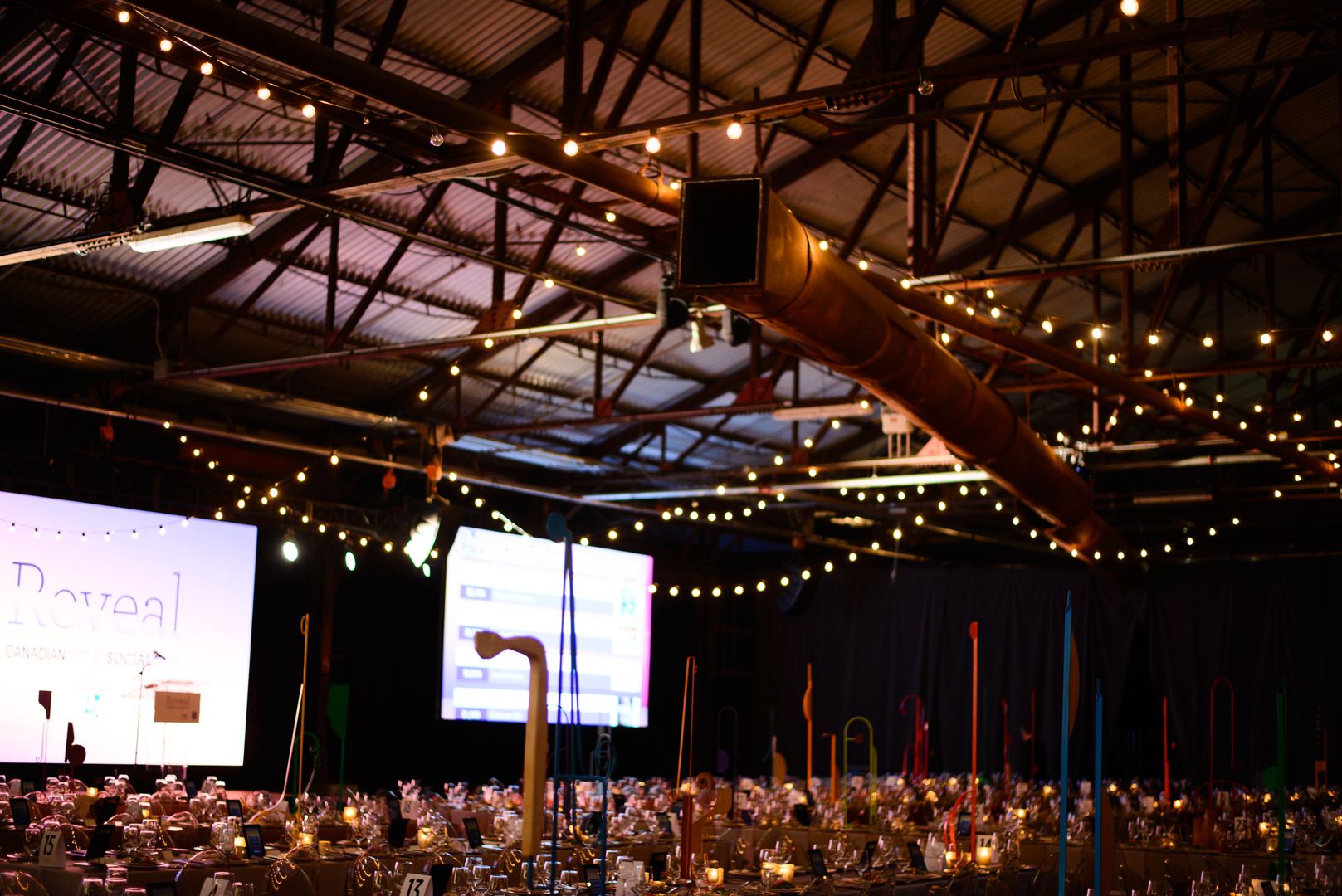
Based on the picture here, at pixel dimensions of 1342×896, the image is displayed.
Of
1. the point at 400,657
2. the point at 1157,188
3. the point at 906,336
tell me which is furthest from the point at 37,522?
the point at 1157,188

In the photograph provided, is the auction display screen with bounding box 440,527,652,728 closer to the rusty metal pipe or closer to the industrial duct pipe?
the rusty metal pipe

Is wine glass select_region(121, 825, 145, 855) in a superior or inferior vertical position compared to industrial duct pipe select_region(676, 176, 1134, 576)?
inferior

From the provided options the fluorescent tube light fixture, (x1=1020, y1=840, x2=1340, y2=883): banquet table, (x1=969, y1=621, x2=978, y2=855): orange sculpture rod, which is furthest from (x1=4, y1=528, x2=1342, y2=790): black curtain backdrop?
the fluorescent tube light fixture

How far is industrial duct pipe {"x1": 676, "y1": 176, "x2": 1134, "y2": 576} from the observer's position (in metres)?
4.59

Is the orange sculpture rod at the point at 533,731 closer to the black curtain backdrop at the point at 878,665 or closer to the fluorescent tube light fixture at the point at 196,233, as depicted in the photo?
the fluorescent tube light fixture at the point at 196,233

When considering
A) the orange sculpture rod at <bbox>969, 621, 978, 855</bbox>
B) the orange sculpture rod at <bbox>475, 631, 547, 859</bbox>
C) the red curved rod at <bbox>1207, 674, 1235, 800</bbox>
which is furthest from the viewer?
the red curved rod at <bbox>1207, 674, 1235, 800</bbox>

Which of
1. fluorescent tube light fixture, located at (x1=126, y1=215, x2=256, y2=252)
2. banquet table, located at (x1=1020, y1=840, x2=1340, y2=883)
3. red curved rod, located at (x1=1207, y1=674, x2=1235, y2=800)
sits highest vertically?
fluorescent tube light fixture, located at (x1=126, y1=215, x2=256, y2=252)

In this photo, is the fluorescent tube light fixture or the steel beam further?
the fluorescent tube light fixture

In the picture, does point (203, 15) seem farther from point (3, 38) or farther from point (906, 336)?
point (3, 38)

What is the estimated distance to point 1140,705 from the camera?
2230cm

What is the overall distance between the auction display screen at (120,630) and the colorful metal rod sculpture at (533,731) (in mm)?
9579

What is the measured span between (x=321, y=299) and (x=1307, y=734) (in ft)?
43.2

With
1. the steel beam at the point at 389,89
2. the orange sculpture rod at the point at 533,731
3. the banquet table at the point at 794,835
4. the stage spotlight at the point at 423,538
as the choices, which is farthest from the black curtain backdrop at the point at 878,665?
the orange sculpture rod at the point at 533,731

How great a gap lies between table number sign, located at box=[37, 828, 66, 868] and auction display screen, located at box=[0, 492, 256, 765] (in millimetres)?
5280
